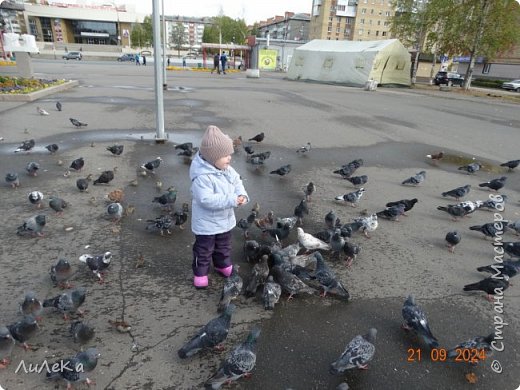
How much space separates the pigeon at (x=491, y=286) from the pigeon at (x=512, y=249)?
2.98ft

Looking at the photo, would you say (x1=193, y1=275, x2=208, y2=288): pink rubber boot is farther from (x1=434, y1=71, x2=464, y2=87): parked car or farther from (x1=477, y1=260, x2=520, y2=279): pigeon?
(x1=434, y1=71, x2=464, y2=87): parked car

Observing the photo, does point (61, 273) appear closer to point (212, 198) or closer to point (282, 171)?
point (212, 198)

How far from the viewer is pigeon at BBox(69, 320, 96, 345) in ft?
9.82

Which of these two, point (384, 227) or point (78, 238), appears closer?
point (78, 238)

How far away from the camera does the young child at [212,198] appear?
3639 millimetres

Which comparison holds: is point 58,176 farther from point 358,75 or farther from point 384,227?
point 358,75

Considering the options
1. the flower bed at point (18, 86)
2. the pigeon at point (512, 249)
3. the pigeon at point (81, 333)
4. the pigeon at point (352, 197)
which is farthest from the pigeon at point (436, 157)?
the flower bed at point (18, 86)

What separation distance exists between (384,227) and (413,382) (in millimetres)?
3108

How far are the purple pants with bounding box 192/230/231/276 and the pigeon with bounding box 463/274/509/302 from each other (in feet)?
9.47

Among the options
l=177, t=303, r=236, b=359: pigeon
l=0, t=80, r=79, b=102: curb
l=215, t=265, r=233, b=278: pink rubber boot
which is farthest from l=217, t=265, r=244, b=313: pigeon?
l=0, t=80, r=79, b=102: curb

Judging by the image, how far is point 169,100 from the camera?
59.6 feet

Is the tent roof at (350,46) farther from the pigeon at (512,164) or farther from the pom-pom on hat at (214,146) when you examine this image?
the pom-pom on hat at (214,146)

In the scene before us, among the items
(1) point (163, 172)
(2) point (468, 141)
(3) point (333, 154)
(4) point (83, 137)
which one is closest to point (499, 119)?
(2) point (468, 141)

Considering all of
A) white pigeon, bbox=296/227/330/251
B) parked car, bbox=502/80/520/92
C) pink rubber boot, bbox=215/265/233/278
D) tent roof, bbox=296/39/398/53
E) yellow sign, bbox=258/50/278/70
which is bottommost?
pink rubber boot, bbox=215/265/233/278
